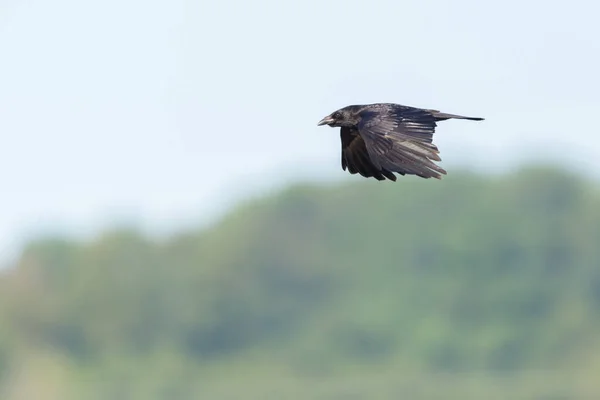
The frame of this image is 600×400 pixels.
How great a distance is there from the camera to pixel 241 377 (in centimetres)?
5338

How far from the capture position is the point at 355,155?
13305mm

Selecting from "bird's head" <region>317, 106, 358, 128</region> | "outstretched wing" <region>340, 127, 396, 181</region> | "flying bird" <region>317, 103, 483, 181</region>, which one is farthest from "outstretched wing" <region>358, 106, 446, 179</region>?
"outstretched wing" <region>340, 127, 396, 181</region>

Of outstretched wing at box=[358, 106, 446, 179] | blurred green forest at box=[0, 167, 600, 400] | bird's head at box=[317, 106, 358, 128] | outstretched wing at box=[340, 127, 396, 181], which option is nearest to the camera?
outstretched wing at box=[358, 106, 446, 179]

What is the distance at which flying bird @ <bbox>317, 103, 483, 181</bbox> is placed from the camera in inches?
459

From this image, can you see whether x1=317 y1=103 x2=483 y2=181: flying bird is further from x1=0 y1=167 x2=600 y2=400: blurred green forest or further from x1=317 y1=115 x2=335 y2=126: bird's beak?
x1=0 y1=167 x2=600 y2=400: blurred green forest

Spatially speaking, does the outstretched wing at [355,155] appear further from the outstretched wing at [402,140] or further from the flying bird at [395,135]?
the outstretched wing at [402,140]

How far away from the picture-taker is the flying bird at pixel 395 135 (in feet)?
38.3

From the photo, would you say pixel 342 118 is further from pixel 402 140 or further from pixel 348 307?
pixel 348 307

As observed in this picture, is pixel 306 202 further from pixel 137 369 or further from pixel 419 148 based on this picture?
pixel 419 148

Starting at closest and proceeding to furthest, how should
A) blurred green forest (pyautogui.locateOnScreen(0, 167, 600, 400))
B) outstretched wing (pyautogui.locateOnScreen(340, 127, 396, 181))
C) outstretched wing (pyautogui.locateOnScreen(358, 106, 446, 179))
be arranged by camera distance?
1. outstretched wing (pyautogui.locateOnScreen(358, 106, 446, 179))
2. outstretched wing (pyautogui.locateOnScreen(340, 127, 396, 181))
3. blurred green forest (pyautogui.locateOnScreen(0, 167, 600, 400))

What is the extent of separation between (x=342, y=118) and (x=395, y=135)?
3.42ft

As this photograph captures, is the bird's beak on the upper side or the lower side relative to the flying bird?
upper

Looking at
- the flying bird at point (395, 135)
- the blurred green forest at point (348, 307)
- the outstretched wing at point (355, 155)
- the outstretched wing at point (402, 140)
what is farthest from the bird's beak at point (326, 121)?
the blurred green forest at point (348, 307)

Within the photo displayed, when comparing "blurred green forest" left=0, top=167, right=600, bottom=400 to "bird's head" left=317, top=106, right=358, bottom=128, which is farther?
"blurred green forest" left=0, top=167, right=600, bottom=400
